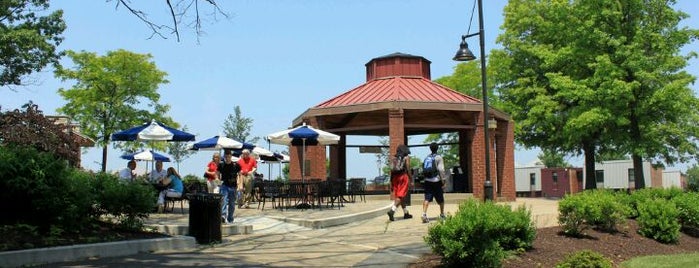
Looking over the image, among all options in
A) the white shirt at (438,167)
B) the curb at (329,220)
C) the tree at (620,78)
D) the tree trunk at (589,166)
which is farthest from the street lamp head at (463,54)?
the tree trunk at (589,166)

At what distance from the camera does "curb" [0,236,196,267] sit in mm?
7555

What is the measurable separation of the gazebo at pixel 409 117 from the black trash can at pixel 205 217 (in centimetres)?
1152

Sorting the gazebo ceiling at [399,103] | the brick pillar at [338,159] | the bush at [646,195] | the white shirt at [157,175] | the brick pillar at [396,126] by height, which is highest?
the gazebo ceiling at [399,103]

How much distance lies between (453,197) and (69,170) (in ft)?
49.2

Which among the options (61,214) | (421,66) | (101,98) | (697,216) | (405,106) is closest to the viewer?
(61,214)

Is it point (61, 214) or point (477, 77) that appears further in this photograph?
point (477, 77)

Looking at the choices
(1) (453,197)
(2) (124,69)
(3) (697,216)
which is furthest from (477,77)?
(3) (697,216)

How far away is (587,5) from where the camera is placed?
2772 cm

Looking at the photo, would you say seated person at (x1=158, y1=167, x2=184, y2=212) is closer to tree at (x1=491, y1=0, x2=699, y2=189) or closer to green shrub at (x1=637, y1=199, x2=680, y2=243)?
green shrub at (x1=637, y1=199, x2=680, y2=243)

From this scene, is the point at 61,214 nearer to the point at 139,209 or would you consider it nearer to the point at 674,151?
the point at 139,209

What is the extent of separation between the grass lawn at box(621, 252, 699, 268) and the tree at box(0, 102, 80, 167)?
13.1 metres

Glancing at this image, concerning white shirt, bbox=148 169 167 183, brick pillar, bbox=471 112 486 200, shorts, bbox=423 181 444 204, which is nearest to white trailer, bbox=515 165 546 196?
Answer: brick pillar, bbox=471 112 486 200

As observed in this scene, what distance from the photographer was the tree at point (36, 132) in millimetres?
16266

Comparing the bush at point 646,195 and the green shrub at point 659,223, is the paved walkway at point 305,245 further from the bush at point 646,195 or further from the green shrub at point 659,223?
the green shrub at point 659,223
